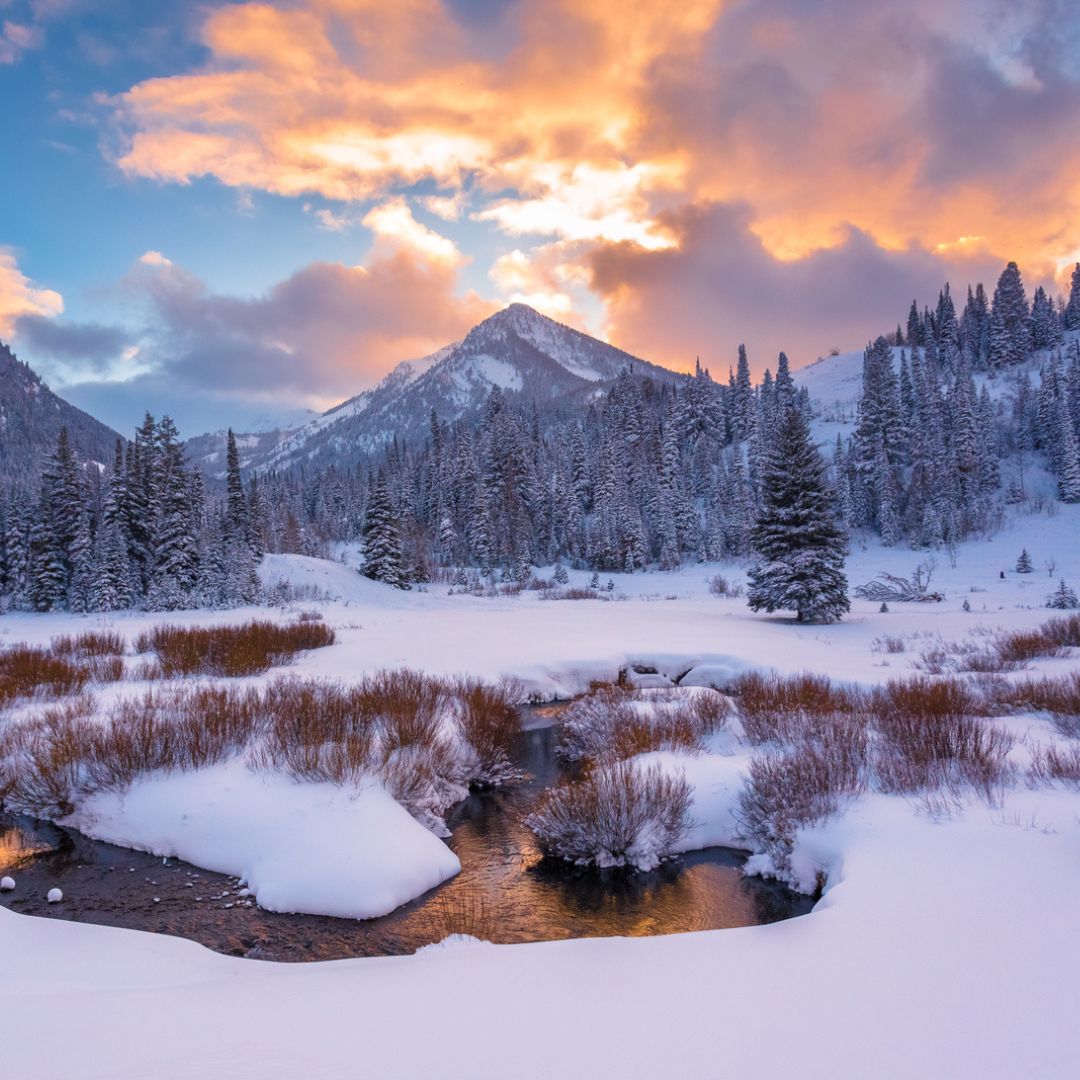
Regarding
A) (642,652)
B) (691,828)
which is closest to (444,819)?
(691,828)

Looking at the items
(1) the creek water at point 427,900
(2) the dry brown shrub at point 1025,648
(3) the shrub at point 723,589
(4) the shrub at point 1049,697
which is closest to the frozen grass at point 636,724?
(1) the creek water at point 427,900

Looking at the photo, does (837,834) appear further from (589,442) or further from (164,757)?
(589,442)

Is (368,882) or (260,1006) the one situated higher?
(260,1006)

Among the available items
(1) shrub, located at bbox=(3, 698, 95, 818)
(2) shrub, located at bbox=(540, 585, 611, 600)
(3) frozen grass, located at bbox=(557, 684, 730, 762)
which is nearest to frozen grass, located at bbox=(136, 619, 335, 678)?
(1) shrub, located at bbox=(3, 698, 95, 818)

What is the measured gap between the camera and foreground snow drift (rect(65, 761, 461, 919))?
19.2 ft

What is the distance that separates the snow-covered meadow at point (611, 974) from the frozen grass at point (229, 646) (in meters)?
7.09

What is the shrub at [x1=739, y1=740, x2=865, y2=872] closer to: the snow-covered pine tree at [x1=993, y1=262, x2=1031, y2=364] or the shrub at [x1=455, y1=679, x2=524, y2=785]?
the shrub at [x1=455, y1=679, x2=524, y2=785]

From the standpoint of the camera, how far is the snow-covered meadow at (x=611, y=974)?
2756 millimetres

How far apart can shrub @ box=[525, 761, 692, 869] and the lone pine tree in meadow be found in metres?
19.2

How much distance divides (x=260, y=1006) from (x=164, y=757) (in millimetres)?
5934

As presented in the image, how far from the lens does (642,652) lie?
16609mm

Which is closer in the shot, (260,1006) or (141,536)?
(260,1006)

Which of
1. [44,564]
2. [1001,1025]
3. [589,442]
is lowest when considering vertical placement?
[1001,1025]

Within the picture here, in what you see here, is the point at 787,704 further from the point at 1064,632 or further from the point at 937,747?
the point at 1064,632
